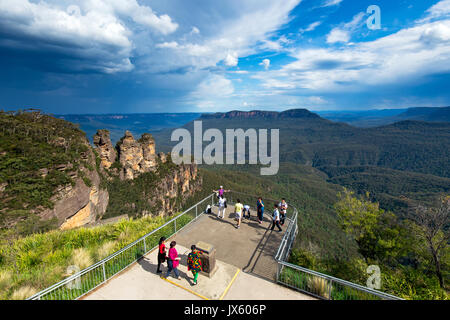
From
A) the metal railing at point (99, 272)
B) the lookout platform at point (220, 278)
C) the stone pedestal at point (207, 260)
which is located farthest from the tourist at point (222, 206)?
the stone pedestal at point (207, 260)

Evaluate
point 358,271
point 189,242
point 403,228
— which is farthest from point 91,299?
point 403,228

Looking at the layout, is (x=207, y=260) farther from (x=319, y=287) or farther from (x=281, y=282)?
(x=319, y=287)

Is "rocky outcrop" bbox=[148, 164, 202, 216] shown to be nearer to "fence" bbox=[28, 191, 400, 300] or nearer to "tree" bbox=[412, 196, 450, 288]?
"fence" bbox=[28, 191, 400, 300]

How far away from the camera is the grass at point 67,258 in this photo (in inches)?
279

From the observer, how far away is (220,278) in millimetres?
8281

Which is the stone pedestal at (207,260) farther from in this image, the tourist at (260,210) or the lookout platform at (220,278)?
the tourist at (260,210)

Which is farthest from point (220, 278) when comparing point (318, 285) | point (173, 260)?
point (318, 285)

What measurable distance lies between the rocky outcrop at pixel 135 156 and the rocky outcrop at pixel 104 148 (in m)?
3.58

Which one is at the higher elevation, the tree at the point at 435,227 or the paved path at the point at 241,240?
the paved path at the point at 241,240

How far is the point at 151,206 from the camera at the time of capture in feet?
257

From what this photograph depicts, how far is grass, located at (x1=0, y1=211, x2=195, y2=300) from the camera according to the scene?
7.08m
